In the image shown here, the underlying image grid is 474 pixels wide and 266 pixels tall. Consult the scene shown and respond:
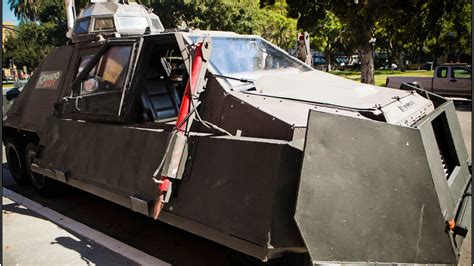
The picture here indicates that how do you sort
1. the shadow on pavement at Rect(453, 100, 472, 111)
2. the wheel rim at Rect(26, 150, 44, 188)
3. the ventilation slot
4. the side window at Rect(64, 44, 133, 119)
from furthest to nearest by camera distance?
the shadow on pavement at Rect(453, 100, 472, 111) → the wheel rim at Rect(26, 150, 44, 188) → the side window at Rect(64, 44, 133, 119) → the ventilation slot

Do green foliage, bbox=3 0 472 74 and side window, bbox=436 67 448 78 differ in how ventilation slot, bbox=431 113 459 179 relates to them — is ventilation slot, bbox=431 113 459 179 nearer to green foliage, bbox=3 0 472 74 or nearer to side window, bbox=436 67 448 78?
green foliage, bbox=3 0 472 74

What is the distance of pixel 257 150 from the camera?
3.18 meters

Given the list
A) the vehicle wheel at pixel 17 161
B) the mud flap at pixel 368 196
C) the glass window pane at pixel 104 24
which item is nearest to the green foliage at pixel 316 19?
the glass window pane at pixel 104 24

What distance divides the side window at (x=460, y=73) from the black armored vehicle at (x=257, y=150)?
1492cm

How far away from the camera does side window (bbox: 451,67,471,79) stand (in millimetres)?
18188

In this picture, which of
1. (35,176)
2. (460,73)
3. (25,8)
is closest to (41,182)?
(35,176)

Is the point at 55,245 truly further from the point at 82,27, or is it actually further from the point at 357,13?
the point at 357,13

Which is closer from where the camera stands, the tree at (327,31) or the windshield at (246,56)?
the windshield at (246,56)

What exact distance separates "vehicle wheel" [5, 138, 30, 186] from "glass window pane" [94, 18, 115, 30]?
2.43 metres

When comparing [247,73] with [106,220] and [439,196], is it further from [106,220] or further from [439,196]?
[106,220]

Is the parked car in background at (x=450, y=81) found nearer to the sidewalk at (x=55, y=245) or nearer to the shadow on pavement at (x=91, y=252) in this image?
the sidewalk at (x=55, y=245)

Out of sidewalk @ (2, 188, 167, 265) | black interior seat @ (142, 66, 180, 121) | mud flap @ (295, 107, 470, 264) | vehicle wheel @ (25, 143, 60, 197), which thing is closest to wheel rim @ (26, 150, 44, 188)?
vehicle wheel @ (25, 143, 60, 197)

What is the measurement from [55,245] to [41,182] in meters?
2.03

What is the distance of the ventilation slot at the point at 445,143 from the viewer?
4559 millimetres
